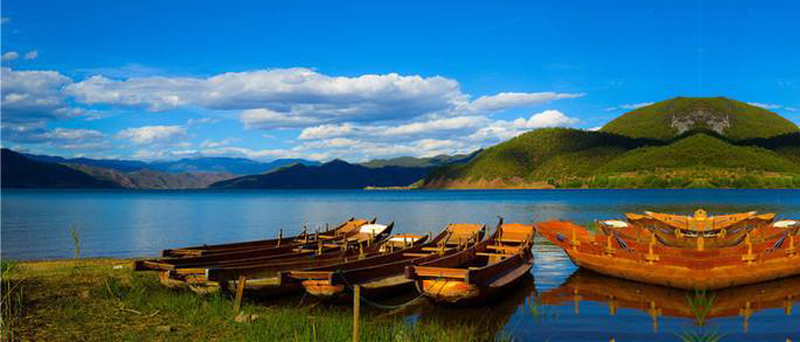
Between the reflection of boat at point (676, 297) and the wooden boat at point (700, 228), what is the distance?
193 centimetres

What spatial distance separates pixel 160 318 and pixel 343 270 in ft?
21.1

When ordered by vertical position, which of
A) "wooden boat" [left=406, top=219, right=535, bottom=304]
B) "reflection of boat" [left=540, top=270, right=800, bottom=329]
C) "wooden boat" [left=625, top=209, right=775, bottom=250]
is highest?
"wooden boat" [left=625, top=209, right=775, bottom=250]

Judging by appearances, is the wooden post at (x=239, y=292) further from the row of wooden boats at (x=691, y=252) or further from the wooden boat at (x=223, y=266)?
the row of wooden boats at (x=691, y=252)

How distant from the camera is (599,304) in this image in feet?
60.4

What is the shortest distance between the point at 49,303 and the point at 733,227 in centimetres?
2861

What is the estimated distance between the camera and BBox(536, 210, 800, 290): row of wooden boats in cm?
1850

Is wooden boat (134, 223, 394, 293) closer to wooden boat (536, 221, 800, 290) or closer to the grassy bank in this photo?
the grassy bank

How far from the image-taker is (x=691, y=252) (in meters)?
18.4

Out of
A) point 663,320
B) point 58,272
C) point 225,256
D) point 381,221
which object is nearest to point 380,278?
point 225,256

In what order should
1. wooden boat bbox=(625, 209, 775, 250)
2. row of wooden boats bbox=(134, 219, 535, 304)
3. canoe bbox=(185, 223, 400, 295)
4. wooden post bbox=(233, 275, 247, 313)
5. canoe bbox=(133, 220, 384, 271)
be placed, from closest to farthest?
wooden post bbox=(233, 275, 247, 313)
row of wooden boats bbox=(134, 219, 535, 304)
canoe bbox=(185, 223, 400, 295)
canoe bbox=(133, 220, 384, 271)
wooden boat bbox=(625, 209, 775, 250)

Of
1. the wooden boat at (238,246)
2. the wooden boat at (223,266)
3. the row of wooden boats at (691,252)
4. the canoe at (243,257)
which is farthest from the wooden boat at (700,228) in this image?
the wooden boat at (238,246)

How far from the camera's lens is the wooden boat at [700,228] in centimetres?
2122

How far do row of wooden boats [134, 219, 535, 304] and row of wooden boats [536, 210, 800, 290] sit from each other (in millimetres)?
3157

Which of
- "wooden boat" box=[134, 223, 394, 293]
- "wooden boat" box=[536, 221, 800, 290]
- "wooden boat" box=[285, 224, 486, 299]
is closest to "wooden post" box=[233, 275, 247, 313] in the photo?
"wooden boat" box=[134, 223, 394, 293]
